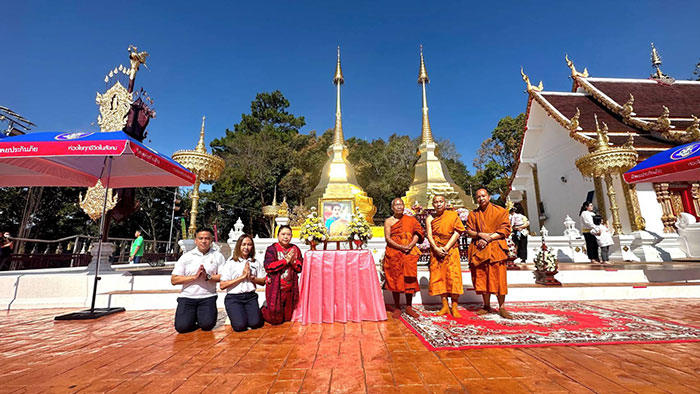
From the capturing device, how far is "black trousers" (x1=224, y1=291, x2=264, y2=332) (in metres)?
3.65

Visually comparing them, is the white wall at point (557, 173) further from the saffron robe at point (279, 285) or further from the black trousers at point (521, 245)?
the saffron robe at point (279, 285)

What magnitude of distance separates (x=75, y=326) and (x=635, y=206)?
51.4 feet

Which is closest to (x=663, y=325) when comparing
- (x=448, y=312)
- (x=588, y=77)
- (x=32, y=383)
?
(x=448, y=312)

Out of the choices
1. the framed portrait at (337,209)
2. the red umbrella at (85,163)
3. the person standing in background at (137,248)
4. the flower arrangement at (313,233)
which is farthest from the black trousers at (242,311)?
the person standing in background at (137,248)

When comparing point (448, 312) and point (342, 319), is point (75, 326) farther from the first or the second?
point (448, 312)

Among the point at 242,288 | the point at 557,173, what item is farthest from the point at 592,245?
the point at 242,288

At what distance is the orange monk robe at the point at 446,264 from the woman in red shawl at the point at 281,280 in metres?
1.90

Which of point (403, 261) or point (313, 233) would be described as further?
point (313, 233)

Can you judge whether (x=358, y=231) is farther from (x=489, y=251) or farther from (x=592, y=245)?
(x=592, y=245)

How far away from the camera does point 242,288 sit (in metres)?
3.83

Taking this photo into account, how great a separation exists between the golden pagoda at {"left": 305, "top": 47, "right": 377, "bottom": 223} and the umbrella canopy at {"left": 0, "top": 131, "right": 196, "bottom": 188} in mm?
7641

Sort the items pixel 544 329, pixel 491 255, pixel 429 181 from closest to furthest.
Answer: pixel 544 329 → pixel 491 255 → pixel 429 181

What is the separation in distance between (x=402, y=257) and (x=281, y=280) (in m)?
1.73

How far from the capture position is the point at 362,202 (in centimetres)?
1370
